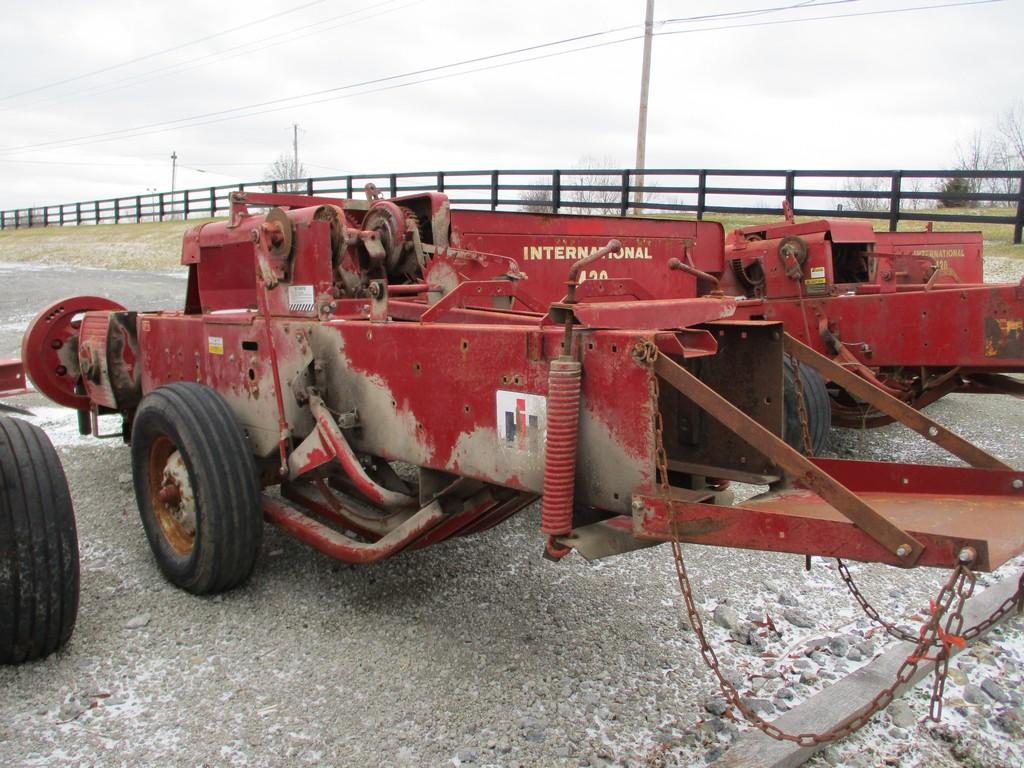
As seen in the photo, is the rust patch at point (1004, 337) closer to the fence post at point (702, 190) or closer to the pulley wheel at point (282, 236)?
the pulley wheel at point (282, 236)

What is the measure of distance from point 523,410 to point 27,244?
30.7 meters

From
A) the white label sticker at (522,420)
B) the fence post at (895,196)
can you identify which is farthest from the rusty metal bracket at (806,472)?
the fence post at (895,196)

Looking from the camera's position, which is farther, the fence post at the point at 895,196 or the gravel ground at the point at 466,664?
the fence post at the point at 895,196

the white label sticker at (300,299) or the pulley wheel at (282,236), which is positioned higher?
the pulley wheel at (282,236)

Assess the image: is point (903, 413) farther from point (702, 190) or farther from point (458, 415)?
point (702, 190)

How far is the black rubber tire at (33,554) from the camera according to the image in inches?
126

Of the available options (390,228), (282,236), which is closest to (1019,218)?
(390,228)

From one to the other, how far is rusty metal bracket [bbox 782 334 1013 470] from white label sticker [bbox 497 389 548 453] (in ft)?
3.48

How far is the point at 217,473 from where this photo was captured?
366cm

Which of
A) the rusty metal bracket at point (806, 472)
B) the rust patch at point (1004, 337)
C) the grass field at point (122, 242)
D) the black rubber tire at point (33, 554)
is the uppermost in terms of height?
the grass field at point (122, 242)

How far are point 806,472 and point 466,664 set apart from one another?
1.56m

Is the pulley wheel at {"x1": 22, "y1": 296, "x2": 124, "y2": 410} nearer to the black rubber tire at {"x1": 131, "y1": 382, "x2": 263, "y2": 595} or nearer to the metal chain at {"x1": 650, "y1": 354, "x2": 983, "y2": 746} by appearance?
the black rubber tire at {"x1": 131, "y1": 382, "x2": 263, "y2": 595}

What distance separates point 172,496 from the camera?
157 inches

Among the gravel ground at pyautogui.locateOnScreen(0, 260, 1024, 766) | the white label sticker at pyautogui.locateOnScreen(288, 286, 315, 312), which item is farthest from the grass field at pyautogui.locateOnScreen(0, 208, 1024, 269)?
the white label sticker at pyautogui.locateOnScreen(288, 286, 315, 312)
